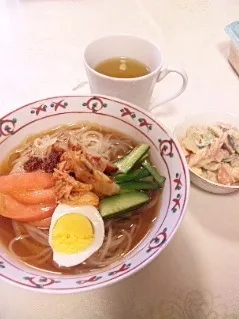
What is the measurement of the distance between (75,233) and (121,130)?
30cm

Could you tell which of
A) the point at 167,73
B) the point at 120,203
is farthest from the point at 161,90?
the point at 120,203

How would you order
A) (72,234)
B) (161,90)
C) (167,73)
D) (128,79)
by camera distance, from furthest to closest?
(161,90) < (167,73) < (128,79) < (72,234)

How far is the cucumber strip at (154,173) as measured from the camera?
2.77 ft

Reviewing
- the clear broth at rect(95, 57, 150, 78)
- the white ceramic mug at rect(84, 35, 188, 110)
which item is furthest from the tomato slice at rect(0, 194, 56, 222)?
the clear broth at rect(95, 57, 150, 78)

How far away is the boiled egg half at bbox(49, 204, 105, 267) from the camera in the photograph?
2.60 ft

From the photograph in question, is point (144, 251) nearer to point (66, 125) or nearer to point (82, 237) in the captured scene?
point (82, 237)

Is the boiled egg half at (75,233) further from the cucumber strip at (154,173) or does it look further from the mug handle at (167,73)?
the mug handle at (167,73)

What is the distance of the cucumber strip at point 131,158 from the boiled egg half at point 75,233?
0.13 metres

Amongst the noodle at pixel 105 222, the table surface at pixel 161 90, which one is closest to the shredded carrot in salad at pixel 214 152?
the table surface at pixel 161 90

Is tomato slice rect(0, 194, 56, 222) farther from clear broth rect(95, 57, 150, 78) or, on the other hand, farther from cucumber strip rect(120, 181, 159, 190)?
clear broth rect(95, 57, 150, 78)

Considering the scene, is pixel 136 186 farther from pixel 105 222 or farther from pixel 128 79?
pixel 128 79

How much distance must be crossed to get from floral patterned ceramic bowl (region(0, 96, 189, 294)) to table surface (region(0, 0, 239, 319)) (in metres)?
0.11

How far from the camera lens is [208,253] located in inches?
33.6

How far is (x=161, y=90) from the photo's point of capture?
123cm
